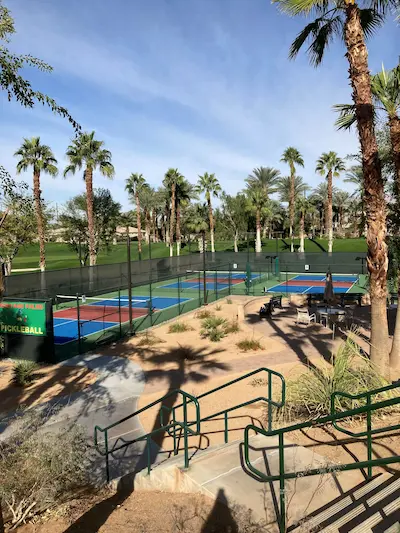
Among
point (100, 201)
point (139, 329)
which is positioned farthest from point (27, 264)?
point (139, 329)

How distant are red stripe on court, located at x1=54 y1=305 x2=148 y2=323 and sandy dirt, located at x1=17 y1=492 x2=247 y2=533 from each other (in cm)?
1939

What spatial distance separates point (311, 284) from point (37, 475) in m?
38.9

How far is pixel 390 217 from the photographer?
13.9 meters

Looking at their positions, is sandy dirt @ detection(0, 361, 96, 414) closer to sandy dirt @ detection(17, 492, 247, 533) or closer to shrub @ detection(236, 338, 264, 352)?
shrub @ detection(236, 338, 264, 352)

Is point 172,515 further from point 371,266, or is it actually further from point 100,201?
point 100,201

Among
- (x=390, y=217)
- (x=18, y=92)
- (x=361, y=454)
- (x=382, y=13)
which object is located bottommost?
(x=361, y=454)

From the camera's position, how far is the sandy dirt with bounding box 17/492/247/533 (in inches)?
190

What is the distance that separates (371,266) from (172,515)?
7564 mm

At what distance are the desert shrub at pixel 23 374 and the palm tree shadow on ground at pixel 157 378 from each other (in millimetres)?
3867

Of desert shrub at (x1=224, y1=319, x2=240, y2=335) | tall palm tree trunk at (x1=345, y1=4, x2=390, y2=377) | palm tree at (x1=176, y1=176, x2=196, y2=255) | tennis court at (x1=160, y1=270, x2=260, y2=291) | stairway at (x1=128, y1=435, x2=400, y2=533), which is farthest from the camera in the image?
palm tree at (x1=176, y1=176, x2=196, y2=255)

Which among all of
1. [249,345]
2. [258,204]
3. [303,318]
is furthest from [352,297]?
[258,204]

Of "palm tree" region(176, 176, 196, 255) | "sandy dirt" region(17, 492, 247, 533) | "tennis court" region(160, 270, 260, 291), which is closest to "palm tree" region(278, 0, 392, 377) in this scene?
"sandy dirt" region(17, 492, 247, 533)

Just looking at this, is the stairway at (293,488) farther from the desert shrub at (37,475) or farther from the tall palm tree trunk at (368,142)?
the tall palm tree trunk at (368,142)

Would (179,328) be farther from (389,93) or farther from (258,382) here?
(389,93)
